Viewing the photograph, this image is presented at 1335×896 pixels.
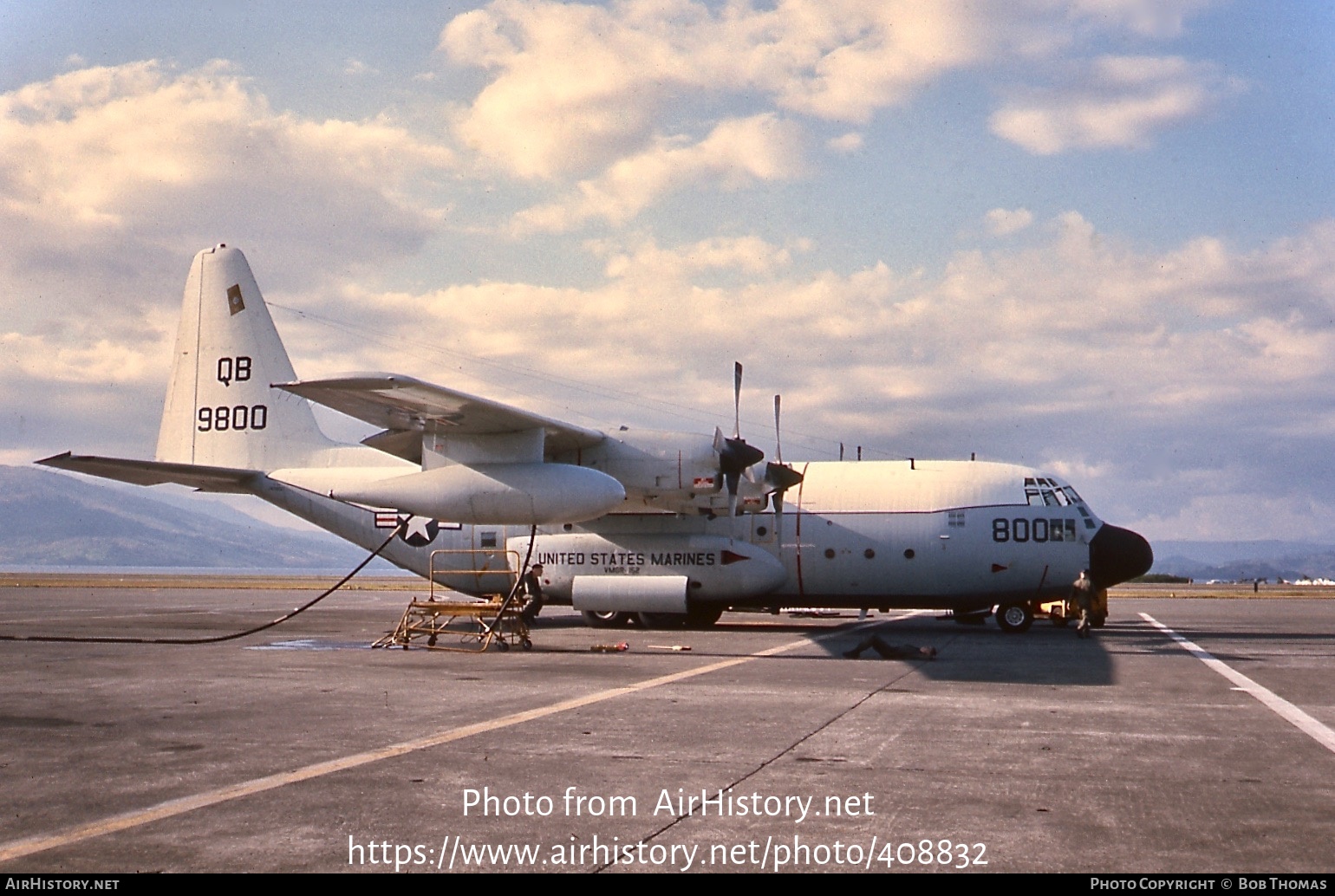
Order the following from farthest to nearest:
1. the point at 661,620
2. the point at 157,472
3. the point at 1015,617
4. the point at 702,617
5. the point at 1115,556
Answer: the point at 661,620 < the point at 702,617 < the point at 1015,617 < the point at 1115,556 < the point at 157,472

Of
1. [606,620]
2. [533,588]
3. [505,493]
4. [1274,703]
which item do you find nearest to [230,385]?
[533,588]

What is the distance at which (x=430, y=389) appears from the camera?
1923 cm

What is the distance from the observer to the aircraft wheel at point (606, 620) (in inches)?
1136

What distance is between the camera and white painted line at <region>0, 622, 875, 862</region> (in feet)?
22.1

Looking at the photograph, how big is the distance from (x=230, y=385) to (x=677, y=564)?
13247 millimetres

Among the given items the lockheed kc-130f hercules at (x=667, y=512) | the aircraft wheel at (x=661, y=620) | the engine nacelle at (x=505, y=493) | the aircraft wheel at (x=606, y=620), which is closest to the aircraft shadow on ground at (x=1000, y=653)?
the lockheed kc-130f hercules at (x=667, y=512)

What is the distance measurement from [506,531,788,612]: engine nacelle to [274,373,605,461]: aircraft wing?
514cm

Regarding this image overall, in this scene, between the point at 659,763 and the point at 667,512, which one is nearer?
the point at 659,763

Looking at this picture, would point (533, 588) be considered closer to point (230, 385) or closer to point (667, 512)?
point (667, 512)

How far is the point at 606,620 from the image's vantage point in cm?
2917

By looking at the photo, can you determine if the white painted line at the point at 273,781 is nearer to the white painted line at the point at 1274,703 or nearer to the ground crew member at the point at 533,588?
the white painted line at the point at 1274,703

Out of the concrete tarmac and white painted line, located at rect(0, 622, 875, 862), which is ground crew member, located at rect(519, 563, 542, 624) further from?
white painted line, located at rect(0, 622, 875, 862)

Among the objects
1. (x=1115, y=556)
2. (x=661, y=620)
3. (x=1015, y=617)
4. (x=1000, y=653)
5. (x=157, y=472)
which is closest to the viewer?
(x=1000, y=653)
